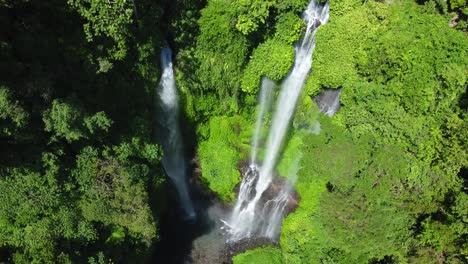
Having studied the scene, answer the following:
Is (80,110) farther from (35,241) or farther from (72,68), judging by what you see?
(35,241)

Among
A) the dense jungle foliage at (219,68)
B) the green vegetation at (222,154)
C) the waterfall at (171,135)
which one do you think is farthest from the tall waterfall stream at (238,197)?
the dense jungle foliage at (219,68)

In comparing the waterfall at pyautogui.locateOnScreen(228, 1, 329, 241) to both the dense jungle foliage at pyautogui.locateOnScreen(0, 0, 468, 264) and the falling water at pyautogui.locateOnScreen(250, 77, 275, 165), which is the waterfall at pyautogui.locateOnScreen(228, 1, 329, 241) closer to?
the falling water at pyautogui.locateOnScreen(250, 77, 275, 165)

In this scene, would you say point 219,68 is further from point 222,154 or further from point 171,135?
point 222,154

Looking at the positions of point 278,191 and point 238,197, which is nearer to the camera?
point 278,191

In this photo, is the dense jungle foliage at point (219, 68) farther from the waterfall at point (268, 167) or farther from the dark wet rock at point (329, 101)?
the waterfall at point (268, 167)

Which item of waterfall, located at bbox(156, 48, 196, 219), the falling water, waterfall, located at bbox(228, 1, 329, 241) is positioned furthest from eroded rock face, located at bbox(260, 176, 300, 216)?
waterfall, located at bbox(156, 48, 196, 219)

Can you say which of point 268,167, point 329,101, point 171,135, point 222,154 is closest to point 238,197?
point 268,167
